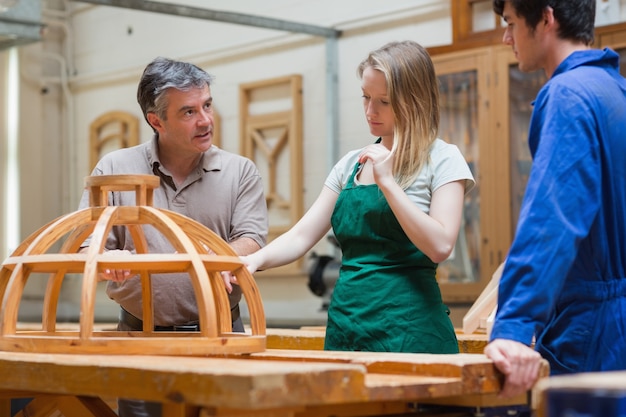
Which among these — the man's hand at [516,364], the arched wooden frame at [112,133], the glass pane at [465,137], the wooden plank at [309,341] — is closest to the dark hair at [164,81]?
the wooden plank at [309,341]

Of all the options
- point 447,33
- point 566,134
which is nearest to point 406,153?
point 566,134

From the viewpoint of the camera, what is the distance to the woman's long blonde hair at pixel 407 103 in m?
2.71

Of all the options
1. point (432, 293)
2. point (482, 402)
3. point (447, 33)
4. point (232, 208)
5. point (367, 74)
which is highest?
point (447, 33)

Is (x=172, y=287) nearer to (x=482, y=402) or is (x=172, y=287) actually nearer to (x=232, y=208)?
(x=232, y=208)

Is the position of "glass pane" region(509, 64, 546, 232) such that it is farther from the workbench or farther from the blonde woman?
the workbench

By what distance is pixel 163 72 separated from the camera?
3307 millimetres

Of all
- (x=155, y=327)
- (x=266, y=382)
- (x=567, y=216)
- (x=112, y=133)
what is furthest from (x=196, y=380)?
(x=112, y=133)

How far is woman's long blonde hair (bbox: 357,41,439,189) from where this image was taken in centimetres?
271

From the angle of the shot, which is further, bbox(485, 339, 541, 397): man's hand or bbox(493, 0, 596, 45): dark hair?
bbox(493, 0, 596, 45): dark hair

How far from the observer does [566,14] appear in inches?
87.6

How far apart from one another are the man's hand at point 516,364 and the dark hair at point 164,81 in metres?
1.63

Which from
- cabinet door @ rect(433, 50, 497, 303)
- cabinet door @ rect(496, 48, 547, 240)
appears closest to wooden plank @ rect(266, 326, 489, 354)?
cabinet door @ rect(496, 48, 547, 240)

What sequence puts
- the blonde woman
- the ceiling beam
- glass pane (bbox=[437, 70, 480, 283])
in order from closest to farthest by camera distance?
1. the blonde woman
2. glass pane (bbox=[437, 70, 480, 283])
3. the ceiling beam

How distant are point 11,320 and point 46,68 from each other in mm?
8896
